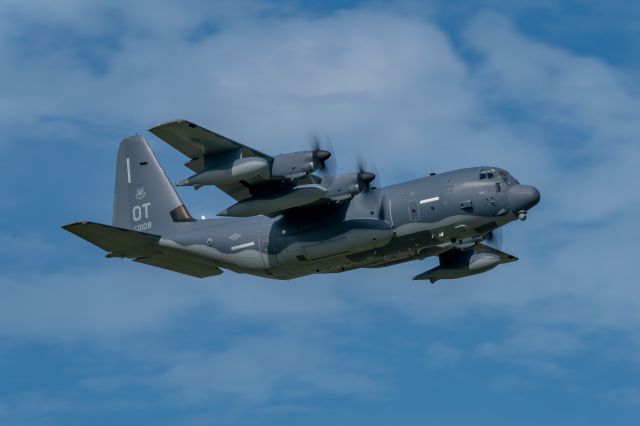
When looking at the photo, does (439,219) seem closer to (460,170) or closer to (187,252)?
Result: (460,170)

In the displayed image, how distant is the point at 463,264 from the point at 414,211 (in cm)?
472

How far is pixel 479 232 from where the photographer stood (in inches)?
1468

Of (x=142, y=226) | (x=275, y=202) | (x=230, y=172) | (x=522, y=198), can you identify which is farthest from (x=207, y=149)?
(x=522, y=198)

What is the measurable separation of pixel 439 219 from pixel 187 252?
8.55 meters

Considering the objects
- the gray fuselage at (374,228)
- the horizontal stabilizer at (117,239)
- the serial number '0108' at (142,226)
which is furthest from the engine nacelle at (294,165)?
the serial number '0108' at (142,226)

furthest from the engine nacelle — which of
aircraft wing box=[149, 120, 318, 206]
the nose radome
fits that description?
the nose radome

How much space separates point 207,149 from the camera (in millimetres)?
35156

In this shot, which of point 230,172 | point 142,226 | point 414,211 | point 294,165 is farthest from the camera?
point 142,226

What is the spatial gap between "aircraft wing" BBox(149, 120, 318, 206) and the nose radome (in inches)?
249

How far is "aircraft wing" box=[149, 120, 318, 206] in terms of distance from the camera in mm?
34438

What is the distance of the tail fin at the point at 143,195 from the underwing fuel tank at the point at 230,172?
247 inches

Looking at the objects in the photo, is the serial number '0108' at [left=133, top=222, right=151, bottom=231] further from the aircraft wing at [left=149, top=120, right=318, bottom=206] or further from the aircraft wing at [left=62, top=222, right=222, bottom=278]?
the aircraft wing at [left=149, top=120, right=318, bottom=206]

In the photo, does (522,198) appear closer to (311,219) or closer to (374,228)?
(374,228)

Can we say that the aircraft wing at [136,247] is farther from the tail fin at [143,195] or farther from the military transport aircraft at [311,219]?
the tail fin at [143,195]
